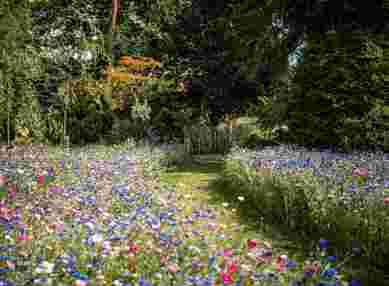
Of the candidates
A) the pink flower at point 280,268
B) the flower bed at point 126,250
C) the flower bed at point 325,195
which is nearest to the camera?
the flower bed at point 126,250

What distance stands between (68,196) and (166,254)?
2.24 meters

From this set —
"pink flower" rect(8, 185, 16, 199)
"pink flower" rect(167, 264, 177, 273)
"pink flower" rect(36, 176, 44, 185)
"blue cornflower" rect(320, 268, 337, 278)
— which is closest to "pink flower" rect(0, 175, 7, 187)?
"pink flower" rect(8, 185, 16, 199)

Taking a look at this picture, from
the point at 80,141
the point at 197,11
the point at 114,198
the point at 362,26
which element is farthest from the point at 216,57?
the point at 114,198

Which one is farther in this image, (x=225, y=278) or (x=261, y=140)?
(x=261, y=140)

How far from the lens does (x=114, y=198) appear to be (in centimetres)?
520

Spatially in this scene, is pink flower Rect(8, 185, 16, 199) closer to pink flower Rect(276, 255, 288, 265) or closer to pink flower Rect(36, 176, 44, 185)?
pink flower Rect(36, 176, 44, 185)

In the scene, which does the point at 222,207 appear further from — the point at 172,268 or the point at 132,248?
the point at 172,268

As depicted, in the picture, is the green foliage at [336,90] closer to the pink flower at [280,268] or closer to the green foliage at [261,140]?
the green foliage at [261,140]

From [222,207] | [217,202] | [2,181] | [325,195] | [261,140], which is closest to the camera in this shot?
[325,195]

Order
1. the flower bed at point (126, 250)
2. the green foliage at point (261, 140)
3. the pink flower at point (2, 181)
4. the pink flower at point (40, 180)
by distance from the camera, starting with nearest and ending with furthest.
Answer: the flower bed at point (126, 250), the pink flower at point (2, 181), the pink flower at point (40, 180), the green foliage at point (261, 140)

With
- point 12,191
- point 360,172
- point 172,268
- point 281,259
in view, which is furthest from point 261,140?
point 172,268

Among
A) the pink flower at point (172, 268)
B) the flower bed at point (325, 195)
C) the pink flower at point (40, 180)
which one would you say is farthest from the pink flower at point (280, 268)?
the pink flower at point (40, 180)

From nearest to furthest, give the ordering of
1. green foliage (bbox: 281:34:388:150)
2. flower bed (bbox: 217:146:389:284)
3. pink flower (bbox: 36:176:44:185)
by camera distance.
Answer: flower bed (bbox: 217:146:389:284) < pink flower (bbox: 36:176:44:185) < green foliage (bbox: 281:34:388:150)

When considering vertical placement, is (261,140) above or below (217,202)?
above
